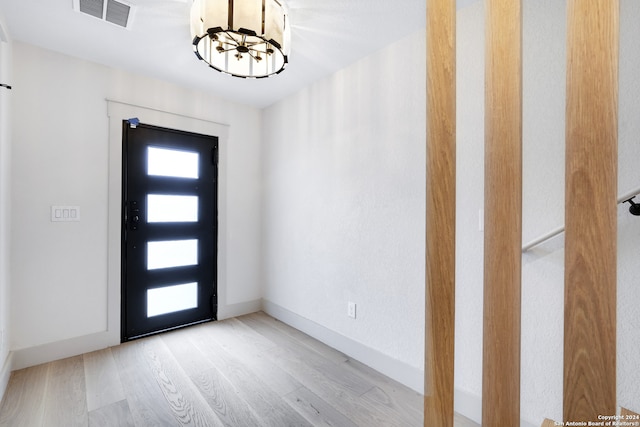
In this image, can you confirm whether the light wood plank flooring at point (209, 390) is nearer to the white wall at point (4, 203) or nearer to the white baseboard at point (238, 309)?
the white wall at point (4, 203)

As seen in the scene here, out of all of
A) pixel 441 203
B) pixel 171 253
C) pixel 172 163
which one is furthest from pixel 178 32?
pixel 441 203

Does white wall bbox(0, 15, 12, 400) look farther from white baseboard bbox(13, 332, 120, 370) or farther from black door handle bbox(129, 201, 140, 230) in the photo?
black door handle bbox(129, 201, 140, 230)

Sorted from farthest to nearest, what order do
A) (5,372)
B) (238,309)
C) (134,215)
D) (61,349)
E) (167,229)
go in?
(238,309)
(167,229)
(134,215)
(61,349)
(5,372)

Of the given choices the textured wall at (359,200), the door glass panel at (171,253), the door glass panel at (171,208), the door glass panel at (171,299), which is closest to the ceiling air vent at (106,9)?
the door glass panel at (171,208)

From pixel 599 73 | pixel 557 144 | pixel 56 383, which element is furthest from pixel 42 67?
pixel 557 144

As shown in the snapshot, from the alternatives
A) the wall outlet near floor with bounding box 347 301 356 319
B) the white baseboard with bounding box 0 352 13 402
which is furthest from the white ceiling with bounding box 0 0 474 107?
the white baseboard with bounding box 0 352 13 402

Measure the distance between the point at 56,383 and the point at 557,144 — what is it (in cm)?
333

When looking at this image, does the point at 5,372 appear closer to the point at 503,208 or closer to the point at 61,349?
the point at 61,349

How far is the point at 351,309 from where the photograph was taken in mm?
2336

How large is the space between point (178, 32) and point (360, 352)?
8.82ft

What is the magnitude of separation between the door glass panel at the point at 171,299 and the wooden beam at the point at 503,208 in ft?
9.02

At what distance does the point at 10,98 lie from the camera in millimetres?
2035

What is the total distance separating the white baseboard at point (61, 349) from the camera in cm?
208

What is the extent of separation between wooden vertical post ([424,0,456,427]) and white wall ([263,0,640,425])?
85 cm
